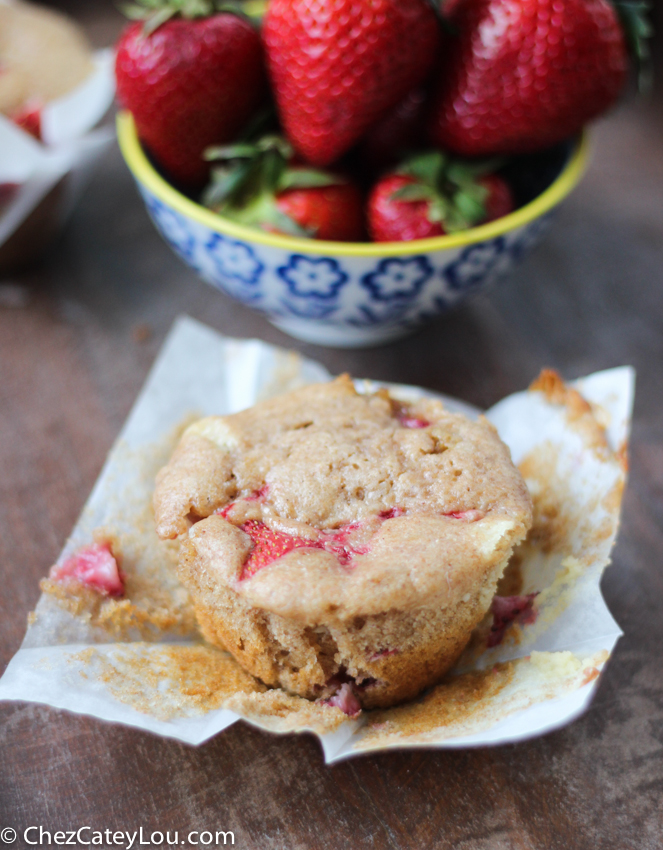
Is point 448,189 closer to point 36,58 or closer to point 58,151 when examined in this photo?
point 58,151

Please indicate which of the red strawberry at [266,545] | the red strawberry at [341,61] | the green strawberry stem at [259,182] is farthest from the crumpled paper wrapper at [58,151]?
the red strawberry at [266,545]

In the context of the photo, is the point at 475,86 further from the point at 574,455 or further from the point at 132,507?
the point at 132,507

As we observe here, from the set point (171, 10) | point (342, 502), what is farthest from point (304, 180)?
point (342, 502)

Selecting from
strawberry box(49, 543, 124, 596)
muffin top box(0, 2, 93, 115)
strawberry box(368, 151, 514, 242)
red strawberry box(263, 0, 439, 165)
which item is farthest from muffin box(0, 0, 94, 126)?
strawberry box(49, 543, 124, 596)

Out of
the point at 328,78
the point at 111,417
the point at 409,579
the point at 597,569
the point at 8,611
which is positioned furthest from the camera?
Result: the point at 111,417

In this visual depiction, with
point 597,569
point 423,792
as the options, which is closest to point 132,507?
point 423,792

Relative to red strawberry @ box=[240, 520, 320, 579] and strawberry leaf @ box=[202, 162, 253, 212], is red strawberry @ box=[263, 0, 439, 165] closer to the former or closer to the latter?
strawberry leaf @ box=[202, 162, 253, 212]

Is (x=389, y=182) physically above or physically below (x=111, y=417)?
above

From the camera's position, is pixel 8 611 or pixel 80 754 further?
pixel 8 611
